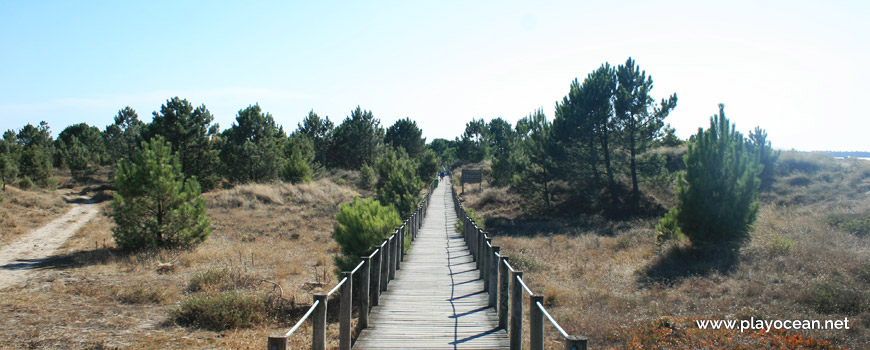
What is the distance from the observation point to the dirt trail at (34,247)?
1431 centimetres

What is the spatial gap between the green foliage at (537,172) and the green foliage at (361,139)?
91.1 feet

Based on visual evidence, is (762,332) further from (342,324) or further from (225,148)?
(225,148)

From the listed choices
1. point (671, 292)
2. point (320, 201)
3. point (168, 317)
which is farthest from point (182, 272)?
point (320, 201)

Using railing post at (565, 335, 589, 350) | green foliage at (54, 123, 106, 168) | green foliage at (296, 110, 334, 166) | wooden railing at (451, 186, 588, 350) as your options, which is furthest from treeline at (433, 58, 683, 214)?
green foliage at (54, 123, 106, 168)

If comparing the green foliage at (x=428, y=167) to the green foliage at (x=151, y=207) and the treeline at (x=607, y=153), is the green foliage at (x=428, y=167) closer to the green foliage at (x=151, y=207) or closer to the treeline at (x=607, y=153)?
the treeline at (x=607, y=153)

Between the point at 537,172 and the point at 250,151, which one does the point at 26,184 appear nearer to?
the point at 250,151

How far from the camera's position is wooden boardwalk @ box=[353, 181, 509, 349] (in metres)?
6.36

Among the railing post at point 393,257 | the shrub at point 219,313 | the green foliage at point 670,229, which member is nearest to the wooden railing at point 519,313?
the railing post at point 393,257

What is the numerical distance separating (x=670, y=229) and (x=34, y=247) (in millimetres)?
24457

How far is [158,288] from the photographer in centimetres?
1180

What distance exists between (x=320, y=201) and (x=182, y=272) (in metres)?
20.7

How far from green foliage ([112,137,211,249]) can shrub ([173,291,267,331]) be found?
338 inches

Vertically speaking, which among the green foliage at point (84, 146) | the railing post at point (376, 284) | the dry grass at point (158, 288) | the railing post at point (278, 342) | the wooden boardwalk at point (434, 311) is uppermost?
the green foliage at point (84, 146)

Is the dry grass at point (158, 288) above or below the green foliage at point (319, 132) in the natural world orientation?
below
